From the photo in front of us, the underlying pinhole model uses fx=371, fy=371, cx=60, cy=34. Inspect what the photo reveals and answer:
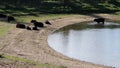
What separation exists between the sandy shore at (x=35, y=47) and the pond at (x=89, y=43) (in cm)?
110

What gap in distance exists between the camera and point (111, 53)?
33812mm

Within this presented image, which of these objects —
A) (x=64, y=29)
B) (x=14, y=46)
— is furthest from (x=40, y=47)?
(x=64, y=29)

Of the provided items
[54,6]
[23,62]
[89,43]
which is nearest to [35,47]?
[89,43]

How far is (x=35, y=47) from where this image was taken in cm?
3572

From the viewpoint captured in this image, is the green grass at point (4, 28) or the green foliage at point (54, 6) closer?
the green grass at point (4, 28)

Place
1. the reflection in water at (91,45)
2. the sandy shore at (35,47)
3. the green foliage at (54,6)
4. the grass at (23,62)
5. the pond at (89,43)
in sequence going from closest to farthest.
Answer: the grass at (23,62)
the sandy shore at (35,47)
the reflection in water at (91,45)
the pond at (89,43)
the green foliage at (54,6)

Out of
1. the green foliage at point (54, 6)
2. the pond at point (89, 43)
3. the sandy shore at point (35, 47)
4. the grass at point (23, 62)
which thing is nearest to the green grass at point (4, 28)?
the sandy shore at point (35, 47)

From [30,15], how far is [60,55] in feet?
99.1

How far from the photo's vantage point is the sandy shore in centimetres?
2914

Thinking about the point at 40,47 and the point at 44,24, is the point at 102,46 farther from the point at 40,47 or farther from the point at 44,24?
the point at 44,24

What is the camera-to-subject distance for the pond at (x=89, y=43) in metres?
32.1

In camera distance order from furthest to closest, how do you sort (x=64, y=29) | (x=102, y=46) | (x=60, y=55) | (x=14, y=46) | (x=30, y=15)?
(x=30, y=15), (x=64, y=29), (x=102, y=46), (x=14, y=46), (x=60, y=55)

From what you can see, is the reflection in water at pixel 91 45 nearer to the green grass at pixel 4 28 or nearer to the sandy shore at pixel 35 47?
the sandy shore at pixel 35 47

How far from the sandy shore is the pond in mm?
1103
